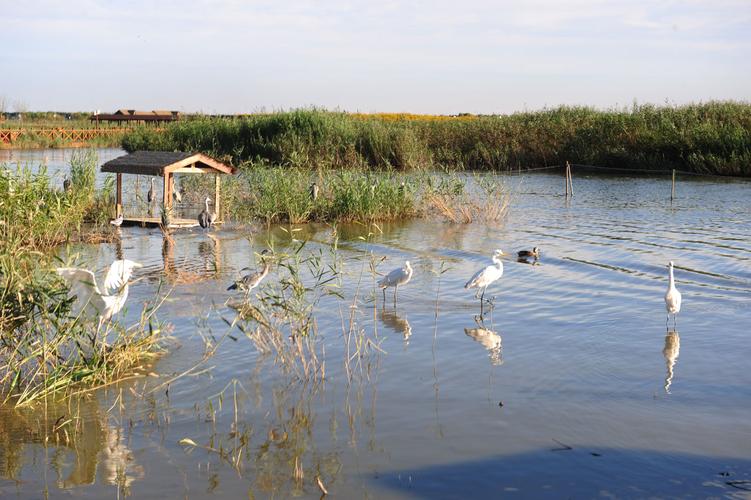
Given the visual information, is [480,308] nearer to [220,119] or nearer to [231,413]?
[231,413]

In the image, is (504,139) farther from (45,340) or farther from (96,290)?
(45,340)

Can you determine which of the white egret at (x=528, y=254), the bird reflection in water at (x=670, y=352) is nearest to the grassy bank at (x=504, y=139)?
the white egret at (x=528, y=254)

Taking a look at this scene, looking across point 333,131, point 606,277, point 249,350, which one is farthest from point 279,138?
point 249,350

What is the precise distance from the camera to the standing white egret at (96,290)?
7637 mm

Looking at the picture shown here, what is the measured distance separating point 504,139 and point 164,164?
81.4 ft

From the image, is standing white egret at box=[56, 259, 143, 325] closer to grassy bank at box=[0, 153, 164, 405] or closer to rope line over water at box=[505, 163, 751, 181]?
grassy bank at box=[0, 153, 164, 405]

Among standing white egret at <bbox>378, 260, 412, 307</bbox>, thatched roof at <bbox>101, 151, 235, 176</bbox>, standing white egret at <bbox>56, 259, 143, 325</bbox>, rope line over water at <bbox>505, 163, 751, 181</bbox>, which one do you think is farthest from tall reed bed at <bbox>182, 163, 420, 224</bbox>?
rope line over water at <bbox>505, 163, 751, 181</bbox>

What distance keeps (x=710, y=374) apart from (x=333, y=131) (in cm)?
2705

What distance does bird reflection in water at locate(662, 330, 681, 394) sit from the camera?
27.5 ft

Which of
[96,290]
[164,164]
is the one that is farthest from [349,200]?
[96,290]

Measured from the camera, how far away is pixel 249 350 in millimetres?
9094

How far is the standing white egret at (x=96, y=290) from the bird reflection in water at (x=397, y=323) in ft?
10.6

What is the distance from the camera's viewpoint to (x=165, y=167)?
17.3 m

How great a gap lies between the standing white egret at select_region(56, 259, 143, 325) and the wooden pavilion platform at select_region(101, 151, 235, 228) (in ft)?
31.2
